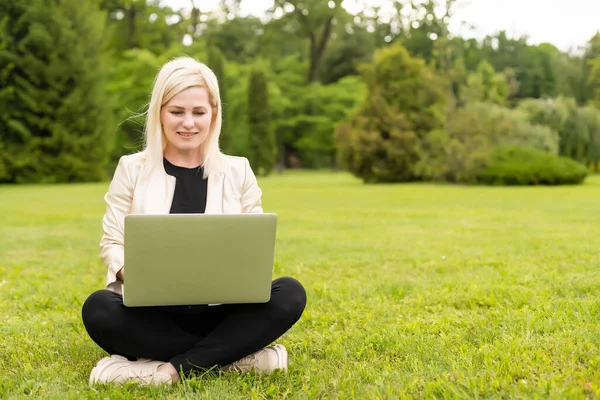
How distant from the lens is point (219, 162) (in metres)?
2.88

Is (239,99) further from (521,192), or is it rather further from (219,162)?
(219,162)

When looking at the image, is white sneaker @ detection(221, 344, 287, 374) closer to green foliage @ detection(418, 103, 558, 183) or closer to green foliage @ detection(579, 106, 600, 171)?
green foliage @ detection(418, 103, 558, 183)

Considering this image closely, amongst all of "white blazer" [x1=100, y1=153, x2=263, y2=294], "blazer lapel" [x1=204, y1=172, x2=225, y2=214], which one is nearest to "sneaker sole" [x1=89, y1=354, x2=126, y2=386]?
"white blazer" [x1=100, y1=153, x2=263, y2=294]

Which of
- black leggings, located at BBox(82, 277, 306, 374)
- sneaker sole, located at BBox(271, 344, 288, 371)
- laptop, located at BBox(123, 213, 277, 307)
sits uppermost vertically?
laptop, located at BBox(123, 213, 277, 307)

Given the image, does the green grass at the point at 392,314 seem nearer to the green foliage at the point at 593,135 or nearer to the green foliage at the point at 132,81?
the green foliage at the point at 593,135

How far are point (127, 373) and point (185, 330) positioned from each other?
0.97 ft

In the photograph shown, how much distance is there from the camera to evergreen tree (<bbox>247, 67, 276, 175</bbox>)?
27.8m

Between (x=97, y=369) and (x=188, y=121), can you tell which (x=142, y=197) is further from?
(x=97, y=369)

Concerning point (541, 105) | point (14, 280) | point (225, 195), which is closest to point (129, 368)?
point (225, 195)

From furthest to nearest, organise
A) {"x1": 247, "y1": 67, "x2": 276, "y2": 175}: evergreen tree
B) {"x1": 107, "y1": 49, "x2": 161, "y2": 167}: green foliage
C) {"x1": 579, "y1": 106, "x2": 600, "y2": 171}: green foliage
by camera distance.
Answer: {"x1": 107, "y1": 49, "x2": 161, "y2": 167}: green foliage
{"x1": 247, "y1": 67, "x2": 276, "y2": 175}: evergreen tree
{"x1": 579, "y1": 106, "x2": 600, "y2": 171}: green foliage

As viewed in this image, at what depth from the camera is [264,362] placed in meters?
2.67

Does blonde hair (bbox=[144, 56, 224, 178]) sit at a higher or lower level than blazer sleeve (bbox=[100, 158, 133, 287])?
higher

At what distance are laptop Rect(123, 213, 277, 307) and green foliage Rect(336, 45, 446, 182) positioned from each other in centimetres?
1793

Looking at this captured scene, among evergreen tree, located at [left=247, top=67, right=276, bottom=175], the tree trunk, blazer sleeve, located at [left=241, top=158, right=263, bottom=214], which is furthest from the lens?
the tree trunk
